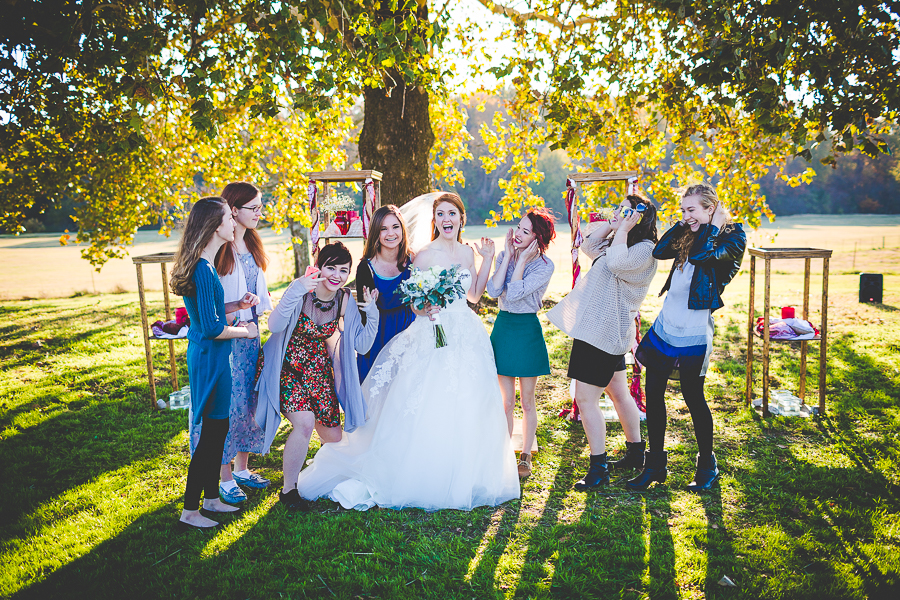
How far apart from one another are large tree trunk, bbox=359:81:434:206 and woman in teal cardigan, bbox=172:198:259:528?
3.61 m

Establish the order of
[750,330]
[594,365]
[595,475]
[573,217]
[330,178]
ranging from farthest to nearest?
[750,330] → [573,217] → [330,178] → [595,475] → [594,365]

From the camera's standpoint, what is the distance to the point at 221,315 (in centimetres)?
322

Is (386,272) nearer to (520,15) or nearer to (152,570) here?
(152,570)

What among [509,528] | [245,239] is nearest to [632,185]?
[509,528]

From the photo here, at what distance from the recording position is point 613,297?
3.84 meters

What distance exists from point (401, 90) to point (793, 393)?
572 cm

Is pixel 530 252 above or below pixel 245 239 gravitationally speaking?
below

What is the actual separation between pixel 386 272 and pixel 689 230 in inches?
85.6

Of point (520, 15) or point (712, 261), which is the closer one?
point (712, 261)

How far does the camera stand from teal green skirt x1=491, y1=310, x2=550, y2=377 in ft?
13.1

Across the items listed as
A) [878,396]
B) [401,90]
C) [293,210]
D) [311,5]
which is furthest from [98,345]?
[878,396]

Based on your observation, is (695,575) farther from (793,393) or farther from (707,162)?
(707,162)

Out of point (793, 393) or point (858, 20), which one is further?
point (793, 393)

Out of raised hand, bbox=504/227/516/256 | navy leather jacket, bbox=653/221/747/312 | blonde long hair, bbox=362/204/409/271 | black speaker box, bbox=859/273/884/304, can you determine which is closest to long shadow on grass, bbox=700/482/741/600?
navy leather jacket, bbox=653/221/747/312
